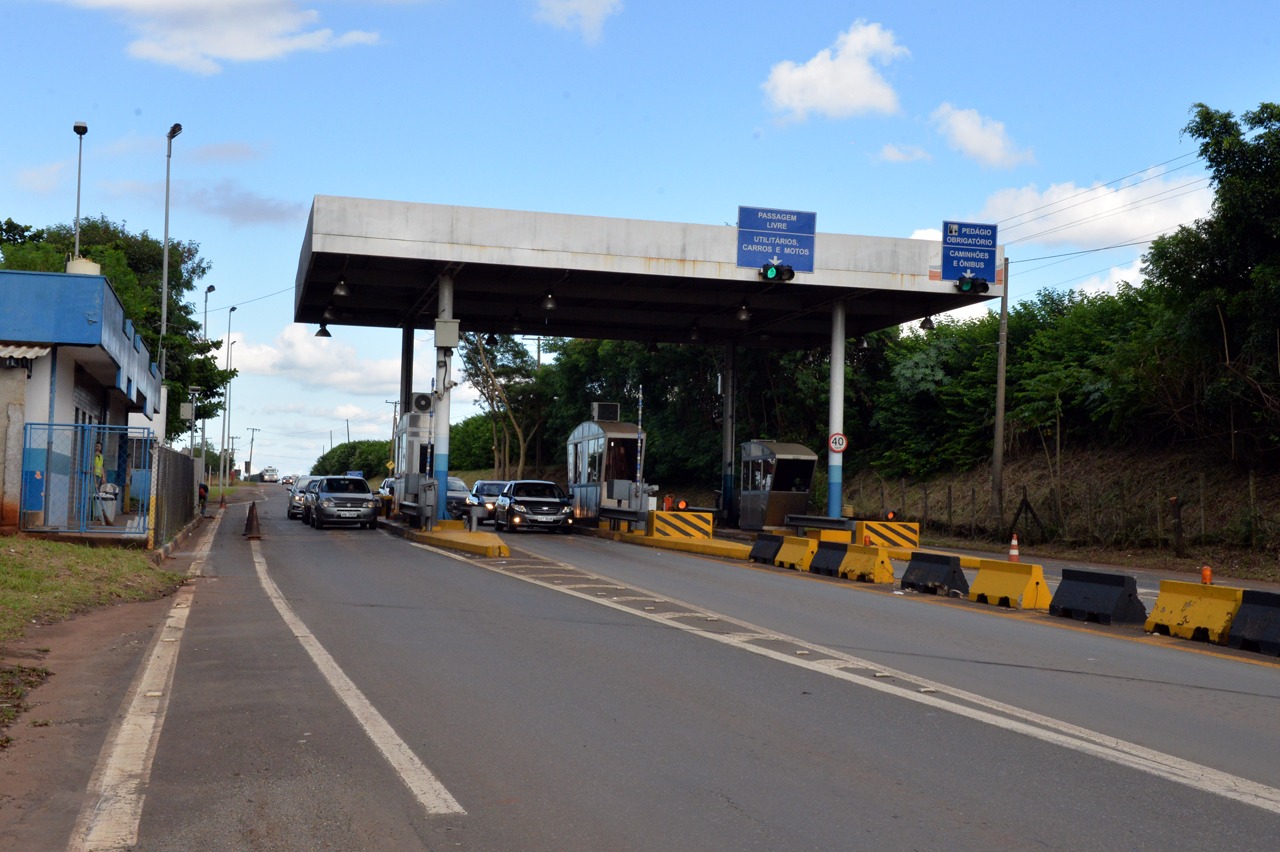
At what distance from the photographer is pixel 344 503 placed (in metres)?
35.8

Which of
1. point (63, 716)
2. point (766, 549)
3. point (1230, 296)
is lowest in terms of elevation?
point (63, 716)

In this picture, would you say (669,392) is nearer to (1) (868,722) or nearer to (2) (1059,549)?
(2) (1059,549)

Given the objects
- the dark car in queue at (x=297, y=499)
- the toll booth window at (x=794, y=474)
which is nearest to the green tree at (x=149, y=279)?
the dark car in queue at (x=297, y=499)

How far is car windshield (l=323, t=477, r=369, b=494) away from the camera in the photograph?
121 feet

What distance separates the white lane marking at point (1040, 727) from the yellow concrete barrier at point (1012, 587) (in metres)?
5.30

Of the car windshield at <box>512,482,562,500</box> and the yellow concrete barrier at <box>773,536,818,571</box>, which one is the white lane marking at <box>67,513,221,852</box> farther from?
the car windshield at <box>512,482,562,500</box>

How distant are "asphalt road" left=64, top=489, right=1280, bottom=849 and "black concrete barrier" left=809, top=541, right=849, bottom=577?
654cm

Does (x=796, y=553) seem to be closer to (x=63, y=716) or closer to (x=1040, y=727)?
(x=1040, y=727)

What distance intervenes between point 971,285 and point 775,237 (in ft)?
18.0

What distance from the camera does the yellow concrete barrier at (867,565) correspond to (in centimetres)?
1992

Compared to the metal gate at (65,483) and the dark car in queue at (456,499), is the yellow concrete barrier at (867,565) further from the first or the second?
the dark car in queue at (456,499)

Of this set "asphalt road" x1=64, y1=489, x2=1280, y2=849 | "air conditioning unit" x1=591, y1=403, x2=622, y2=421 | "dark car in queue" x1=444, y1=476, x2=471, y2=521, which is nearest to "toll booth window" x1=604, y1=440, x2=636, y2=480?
"air conditioning unit" x1=591, y1=403, x2=622, y2=421

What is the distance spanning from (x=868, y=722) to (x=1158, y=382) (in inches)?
1028


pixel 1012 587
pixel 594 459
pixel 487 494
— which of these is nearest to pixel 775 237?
pixel 594 459
